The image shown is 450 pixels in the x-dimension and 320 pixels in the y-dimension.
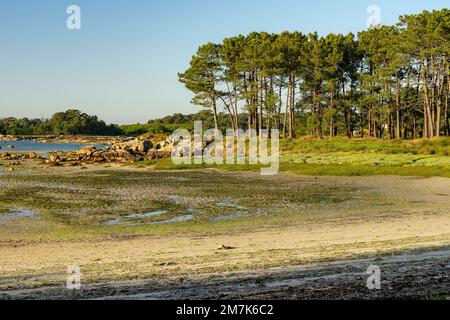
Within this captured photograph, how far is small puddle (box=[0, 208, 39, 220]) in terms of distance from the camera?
24.1 meters

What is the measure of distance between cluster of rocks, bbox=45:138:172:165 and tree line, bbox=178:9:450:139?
10.6 metres

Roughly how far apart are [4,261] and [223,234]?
25.5 feet

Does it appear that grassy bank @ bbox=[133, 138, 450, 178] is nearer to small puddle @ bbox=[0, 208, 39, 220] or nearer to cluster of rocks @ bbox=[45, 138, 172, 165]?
cluster of rocks @ bbox=[45, 138, 172, 165]

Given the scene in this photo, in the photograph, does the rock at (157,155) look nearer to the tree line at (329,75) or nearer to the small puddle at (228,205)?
the tree line at (329,75)

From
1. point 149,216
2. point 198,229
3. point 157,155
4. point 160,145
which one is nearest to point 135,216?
point 149,216

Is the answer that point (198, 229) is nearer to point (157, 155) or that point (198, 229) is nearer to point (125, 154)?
point (157, 155)

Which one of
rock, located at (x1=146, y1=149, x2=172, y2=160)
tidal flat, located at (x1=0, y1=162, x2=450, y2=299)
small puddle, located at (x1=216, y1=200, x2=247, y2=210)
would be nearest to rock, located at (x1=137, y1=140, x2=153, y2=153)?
rock, located at (x1=146, y1=149, x2=172, y2=160)

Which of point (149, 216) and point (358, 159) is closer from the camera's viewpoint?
point (149, 216)

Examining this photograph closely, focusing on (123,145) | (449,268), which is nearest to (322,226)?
(449,268)

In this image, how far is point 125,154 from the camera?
262ft

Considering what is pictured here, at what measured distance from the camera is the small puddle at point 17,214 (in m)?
24.1

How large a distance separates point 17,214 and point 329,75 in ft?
184
